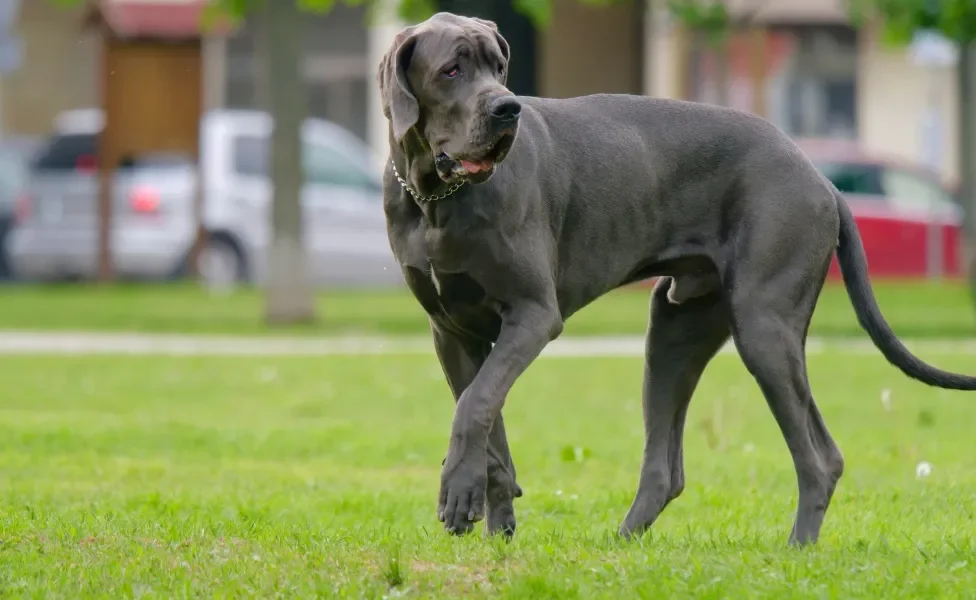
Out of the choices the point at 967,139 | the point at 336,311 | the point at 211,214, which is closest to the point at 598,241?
the point at 336,311

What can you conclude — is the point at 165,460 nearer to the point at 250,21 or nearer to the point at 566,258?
the point at 566,258

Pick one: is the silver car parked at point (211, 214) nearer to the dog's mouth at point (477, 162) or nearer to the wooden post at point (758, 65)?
the wooden post at point (758, 65)

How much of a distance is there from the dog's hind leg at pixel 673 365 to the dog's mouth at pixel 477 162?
4.03 ft

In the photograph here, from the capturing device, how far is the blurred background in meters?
22.6

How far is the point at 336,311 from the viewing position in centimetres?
2020

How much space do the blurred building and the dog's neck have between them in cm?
2358

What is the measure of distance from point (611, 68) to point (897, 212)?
8.39 m

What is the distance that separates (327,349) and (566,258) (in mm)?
9754

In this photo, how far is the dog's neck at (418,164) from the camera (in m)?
5.60

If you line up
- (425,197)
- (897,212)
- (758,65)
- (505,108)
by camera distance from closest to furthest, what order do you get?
(505,108) → (425,197) → (897,212) → (758,65)

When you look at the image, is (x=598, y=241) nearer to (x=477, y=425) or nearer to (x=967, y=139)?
(x=477, y=425)

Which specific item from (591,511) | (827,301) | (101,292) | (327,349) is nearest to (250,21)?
(101,292)

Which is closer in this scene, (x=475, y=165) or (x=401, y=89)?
(x=475, y=165)

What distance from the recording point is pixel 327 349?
1559 cm
